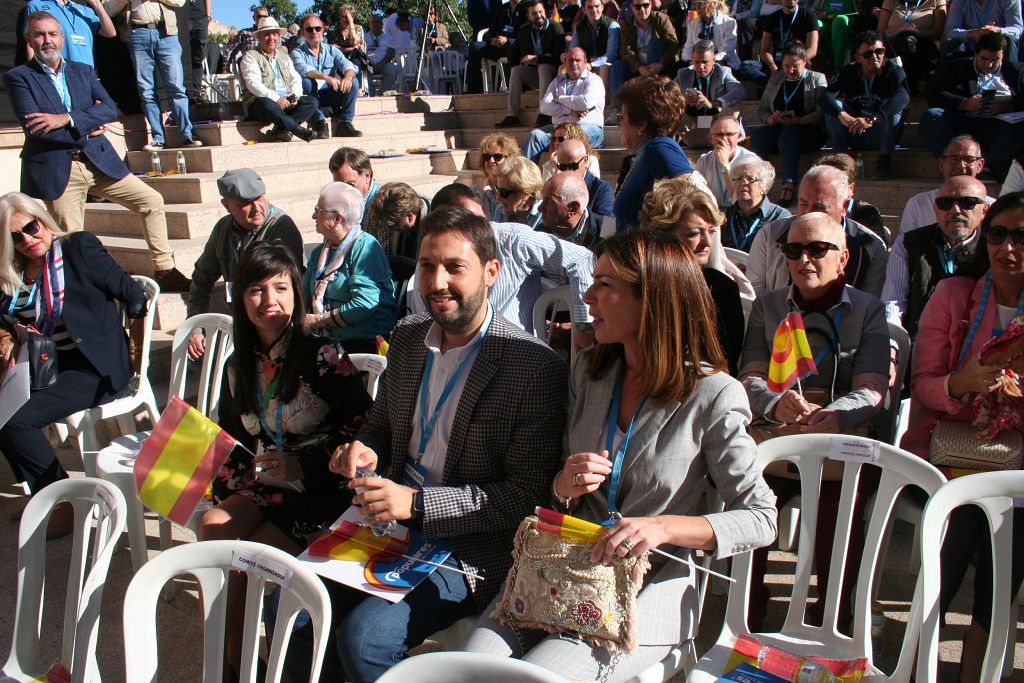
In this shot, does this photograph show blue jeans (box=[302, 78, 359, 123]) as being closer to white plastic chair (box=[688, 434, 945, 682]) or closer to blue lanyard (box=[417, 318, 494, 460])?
blue lanyard (box=[417, 318, 494, 460])

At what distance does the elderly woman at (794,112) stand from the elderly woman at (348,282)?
4.60 metres

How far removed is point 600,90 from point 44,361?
6.68 meters

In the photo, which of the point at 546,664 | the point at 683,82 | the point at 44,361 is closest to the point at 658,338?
the point at 546,664

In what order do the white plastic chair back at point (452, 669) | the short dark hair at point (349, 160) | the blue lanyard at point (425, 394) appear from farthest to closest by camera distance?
1. the short dark hair at point (349, 160)
2. the blue lanyard at point (425, 394)
3. the white plastic chair back at point (452, 669)

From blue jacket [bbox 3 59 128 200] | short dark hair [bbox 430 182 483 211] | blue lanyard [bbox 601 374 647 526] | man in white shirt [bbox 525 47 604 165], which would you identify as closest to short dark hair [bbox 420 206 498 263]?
blue lanyard [bbox 601 374 647 526]

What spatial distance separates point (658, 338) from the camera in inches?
76.2

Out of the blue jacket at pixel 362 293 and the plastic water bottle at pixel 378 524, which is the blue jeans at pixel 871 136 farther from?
the plastic water bottle at pixel 378 524

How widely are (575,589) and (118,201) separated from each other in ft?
18.0

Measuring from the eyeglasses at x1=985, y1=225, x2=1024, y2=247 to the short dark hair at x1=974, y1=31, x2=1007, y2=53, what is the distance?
16.6 feet

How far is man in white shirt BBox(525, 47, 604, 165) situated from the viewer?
28.5 ft

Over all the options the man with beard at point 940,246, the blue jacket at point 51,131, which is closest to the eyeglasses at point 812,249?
the man with beard at point 940,246

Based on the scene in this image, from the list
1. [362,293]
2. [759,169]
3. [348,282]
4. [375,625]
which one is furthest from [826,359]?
[348,282]

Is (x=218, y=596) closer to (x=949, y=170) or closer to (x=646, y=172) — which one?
(x=646, y=172)

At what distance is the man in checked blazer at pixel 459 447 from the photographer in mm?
2059
